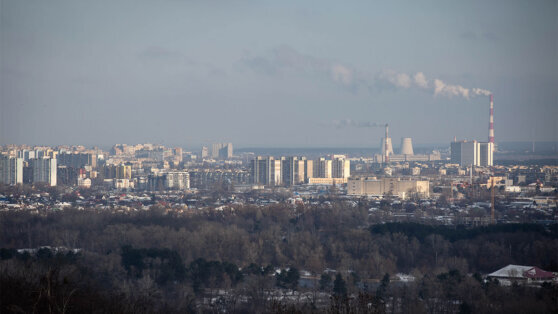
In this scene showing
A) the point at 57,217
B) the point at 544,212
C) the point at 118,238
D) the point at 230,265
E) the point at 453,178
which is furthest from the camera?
the point at 453,178

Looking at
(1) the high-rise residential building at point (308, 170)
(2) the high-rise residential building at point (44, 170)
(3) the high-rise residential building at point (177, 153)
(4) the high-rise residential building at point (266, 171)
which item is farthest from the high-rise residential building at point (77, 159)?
(1) the high-rise residential building at point (308, 170)

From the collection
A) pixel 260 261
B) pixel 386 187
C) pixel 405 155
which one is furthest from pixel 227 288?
Result: pixel 405 155

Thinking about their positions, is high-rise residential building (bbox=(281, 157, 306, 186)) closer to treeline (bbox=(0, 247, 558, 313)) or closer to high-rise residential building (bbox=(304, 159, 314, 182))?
high-rise residential building (bbox=(304, 159, 314, 182))

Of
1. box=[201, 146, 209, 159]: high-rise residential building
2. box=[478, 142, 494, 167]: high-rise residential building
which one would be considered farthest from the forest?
box=[201, 146, 209, 159]: high-rise residential building

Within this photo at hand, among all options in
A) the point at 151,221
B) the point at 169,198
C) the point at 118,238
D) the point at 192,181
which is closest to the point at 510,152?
the point at 192,181

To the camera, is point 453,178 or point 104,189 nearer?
point 104,189

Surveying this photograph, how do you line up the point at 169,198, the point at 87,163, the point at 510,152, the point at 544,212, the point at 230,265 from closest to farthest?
the point at 230,265 < the point at 544,212 < the point at 169,198 < the point at 510,152 < the point at 87,163

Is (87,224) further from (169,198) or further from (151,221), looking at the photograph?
(169,198)

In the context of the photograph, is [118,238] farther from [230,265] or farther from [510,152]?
[510,152]
